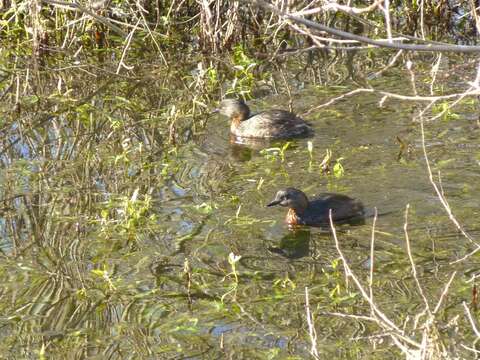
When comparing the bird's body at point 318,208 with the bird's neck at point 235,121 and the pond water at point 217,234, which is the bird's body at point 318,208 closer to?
the pond water at point 217,234

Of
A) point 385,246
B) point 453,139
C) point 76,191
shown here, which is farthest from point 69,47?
point 385,246

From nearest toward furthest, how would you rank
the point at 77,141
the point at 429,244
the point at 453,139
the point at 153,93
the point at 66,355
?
1. the point at 66,355
2. the point at 429,244
3. the point at 453,139
4. the point at 77,141
5. the point at 153,93

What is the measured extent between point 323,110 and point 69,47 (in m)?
4.03

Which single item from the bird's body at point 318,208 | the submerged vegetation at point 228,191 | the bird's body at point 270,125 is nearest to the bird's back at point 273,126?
the bird's body at point 270,125

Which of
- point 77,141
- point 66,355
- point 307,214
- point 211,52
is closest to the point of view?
point 66,355

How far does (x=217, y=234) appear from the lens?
308 inches

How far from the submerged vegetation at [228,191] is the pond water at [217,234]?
19 millimetres

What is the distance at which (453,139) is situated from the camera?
31.1 feet

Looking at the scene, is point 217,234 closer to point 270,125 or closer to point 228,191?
point 228,191

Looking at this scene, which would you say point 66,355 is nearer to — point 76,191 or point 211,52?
point 76,191

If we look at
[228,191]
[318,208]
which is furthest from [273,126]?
[318,208]

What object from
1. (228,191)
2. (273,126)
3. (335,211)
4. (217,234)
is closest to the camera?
(217,234)

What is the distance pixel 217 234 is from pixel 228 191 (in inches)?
40.3

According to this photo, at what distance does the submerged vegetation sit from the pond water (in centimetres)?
2
